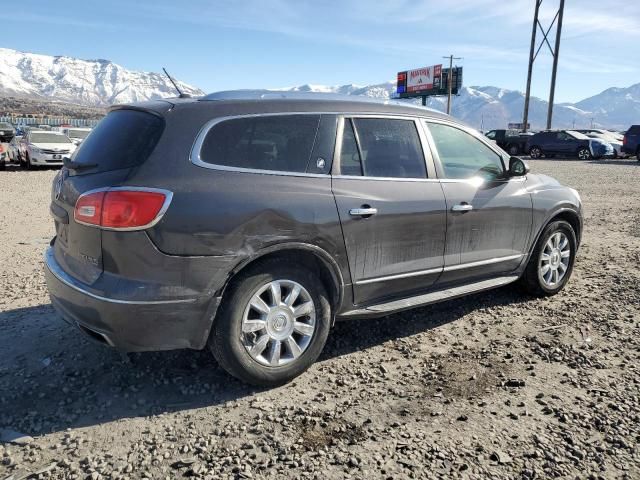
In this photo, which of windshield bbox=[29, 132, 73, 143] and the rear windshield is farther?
windshield bbox=[29, 132, 73, 143]

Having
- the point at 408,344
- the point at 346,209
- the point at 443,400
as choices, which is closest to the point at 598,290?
the point at 408,344

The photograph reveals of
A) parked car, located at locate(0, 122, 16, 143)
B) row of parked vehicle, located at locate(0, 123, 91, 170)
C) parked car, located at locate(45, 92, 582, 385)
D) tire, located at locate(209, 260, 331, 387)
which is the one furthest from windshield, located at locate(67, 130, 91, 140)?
tire, located at locate(209, 260, 331, 387)

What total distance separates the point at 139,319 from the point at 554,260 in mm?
3967

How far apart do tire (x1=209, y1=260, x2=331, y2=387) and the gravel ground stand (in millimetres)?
167

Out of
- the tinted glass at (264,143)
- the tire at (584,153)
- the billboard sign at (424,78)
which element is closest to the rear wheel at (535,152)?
the tire at (584,153)

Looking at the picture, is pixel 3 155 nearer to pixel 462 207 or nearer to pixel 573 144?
pixel 462 207

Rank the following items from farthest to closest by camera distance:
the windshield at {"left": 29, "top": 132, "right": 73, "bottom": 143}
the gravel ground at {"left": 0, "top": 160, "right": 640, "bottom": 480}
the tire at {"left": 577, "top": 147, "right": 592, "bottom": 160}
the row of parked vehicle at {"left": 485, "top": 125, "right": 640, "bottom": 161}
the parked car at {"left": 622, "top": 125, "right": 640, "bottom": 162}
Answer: the tire at {"left": 577, "top": 147, "right": 592, "bottom": 160} < the row of parked vehicle at {"left": 485, "top": 125, "right": 640, "bottom": 161} < the parked car at {"left": 622, "top": 125, "right": 640, "bottom": 162} < the windshield at {"left": 29, "top": 132, "right": 73, "bottom": 143} < the gravel ground at {"left": 0, "top": 160, "right": 640, "bottom": 480}

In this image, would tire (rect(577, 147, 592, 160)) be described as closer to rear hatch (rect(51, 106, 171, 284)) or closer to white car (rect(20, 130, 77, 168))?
white car (rect(20, 130, 77, 168))

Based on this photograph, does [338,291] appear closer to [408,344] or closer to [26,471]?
[408,344]

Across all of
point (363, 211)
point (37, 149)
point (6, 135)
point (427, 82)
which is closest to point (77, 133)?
point (37, 149)

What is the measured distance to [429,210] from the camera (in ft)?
12.9

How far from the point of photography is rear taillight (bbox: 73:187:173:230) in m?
2.89

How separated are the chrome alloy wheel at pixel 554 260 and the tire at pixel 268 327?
2594 millimetres

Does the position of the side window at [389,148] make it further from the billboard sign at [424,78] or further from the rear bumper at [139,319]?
the billboard sign at [424,78]
